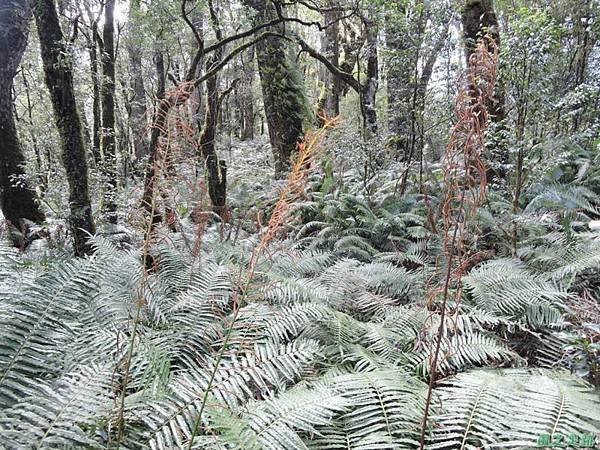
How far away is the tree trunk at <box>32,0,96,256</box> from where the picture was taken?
416 centimetres

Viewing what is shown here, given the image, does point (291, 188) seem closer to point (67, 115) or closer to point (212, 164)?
point (67, 115)

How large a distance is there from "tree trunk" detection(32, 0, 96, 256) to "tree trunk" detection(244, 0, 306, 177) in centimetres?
390

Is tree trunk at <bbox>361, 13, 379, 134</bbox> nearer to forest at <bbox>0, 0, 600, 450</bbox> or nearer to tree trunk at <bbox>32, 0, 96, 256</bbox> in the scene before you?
forest at <bbox>0, 0, 600, 450</bbox>

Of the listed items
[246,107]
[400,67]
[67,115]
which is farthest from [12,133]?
[246,107]

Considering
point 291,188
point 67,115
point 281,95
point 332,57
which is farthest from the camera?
A: point 332,57

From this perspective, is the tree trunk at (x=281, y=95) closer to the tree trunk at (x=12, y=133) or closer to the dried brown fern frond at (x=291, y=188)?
the tree trunk at (x=12, y=133)

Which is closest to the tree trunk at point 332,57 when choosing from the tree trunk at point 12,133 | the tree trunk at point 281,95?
the tree trunk at point 281,95

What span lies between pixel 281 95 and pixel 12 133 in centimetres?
426

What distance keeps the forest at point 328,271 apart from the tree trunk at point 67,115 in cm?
2

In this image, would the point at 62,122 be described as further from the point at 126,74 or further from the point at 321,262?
the point at 126,74

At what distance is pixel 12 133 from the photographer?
6.07 metres

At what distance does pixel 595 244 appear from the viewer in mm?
3838

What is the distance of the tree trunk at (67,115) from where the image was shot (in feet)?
13.7

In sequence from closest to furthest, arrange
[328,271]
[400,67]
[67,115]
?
[328,271], [67,115], [400,67]
